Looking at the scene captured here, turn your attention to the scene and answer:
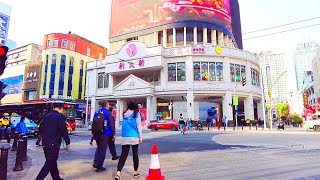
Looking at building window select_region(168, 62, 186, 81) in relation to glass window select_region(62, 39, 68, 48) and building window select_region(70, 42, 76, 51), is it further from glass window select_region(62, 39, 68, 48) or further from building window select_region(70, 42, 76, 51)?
glass window select_region(62, 39, 68, 48)

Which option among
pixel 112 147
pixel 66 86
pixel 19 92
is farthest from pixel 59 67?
pixel 112 147

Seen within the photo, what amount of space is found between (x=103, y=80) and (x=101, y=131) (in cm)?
3543

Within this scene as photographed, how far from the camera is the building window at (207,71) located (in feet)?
109

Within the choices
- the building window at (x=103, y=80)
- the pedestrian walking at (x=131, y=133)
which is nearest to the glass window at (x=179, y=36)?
the building window at (x=103, y=80)

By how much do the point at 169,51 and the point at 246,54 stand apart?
1246cm

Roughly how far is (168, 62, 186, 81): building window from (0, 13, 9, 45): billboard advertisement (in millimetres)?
25693

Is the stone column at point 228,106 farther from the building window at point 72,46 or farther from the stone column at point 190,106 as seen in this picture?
the building window at point 72,46

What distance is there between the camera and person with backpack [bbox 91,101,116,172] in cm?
625

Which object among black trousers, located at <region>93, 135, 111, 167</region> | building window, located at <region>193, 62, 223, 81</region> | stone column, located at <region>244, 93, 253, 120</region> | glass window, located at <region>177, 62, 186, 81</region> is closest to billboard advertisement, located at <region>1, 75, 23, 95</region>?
glass window, located at <region>177, 62, 186, 81</region>

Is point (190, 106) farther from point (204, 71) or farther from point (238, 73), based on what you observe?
point (238, 73)

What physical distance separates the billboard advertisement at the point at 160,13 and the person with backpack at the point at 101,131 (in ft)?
114

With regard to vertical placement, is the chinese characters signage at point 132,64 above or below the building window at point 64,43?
below

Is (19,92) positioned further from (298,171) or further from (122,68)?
(298,171)

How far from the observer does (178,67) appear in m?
34.2
